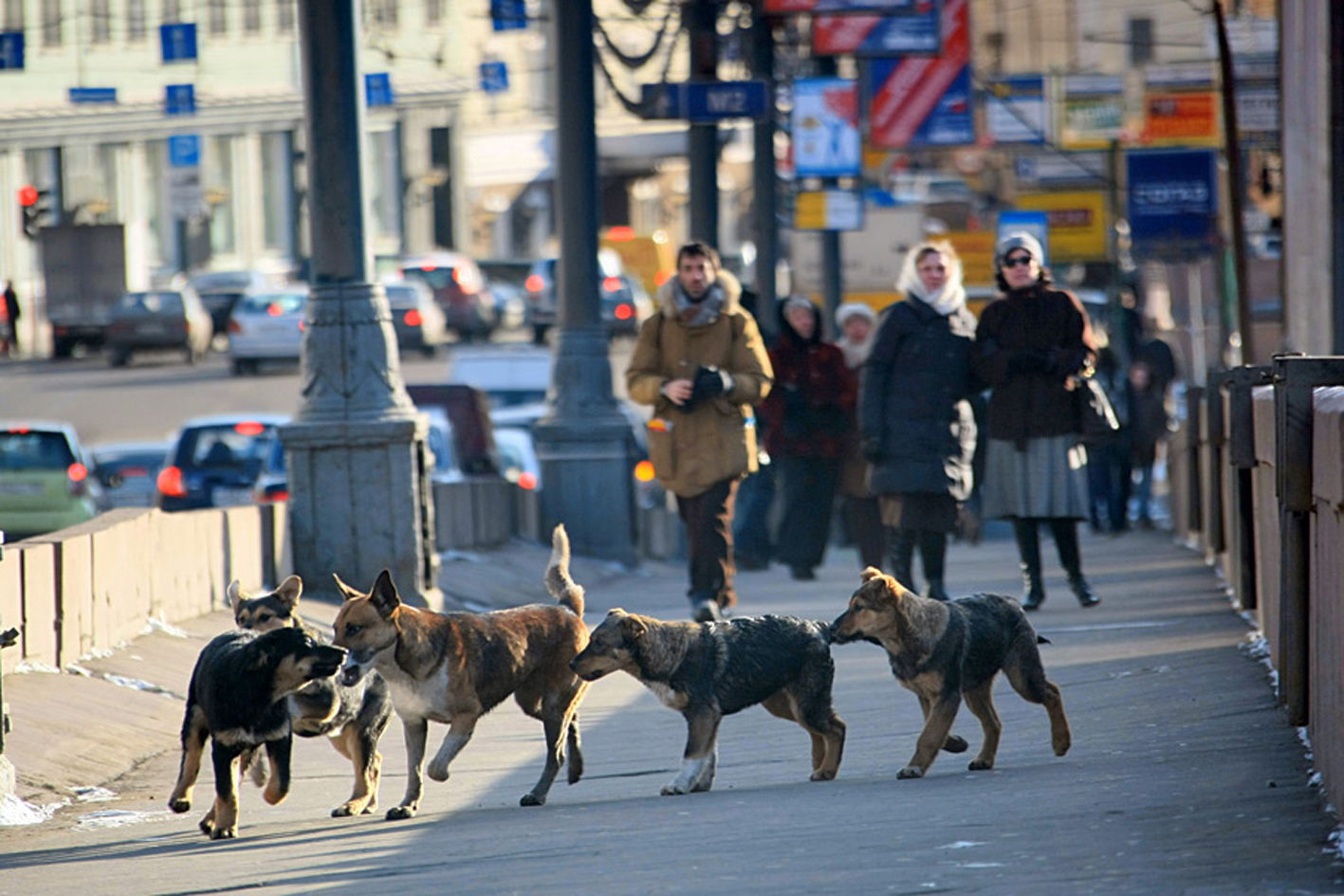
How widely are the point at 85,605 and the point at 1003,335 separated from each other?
4.87 m

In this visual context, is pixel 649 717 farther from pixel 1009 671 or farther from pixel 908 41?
pixel 908 41

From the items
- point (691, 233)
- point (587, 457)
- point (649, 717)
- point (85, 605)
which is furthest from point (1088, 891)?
point (691, 233)

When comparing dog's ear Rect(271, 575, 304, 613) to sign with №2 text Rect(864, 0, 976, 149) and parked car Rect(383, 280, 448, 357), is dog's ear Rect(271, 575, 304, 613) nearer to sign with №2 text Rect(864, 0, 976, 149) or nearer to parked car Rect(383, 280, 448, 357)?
sign with №2 text Rect(864, 0, 976, 149)

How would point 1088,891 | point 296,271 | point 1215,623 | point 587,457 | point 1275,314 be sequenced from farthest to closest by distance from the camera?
point 296,271 < point 1275,314 < point 587,457 < point 1215,623 < point 1088,891

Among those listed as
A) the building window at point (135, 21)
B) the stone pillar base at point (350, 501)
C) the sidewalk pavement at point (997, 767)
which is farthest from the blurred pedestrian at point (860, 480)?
the building window at point (135, 21)

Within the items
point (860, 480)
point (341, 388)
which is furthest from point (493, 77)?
point (341, 388)

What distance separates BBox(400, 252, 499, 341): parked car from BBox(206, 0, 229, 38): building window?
27.2 ft

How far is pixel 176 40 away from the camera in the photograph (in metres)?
42.6

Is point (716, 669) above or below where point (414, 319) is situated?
below

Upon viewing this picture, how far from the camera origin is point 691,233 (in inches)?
1030

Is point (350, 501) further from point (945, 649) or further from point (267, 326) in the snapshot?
point (267, 326)

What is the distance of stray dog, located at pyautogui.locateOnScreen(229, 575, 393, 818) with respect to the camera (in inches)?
293

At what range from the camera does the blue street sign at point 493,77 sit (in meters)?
45.8

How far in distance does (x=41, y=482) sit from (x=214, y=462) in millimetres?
1636
